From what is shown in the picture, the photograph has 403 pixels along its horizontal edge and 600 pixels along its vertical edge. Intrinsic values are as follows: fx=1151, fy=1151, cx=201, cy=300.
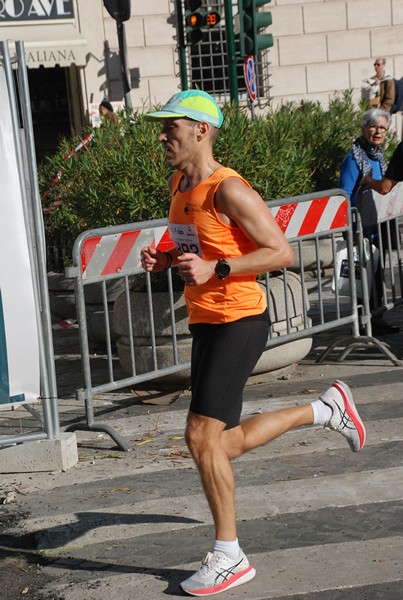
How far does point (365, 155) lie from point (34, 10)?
54.0 ft

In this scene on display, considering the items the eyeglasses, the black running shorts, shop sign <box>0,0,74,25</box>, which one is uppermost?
shop sign <box>0,0,74,25</box>

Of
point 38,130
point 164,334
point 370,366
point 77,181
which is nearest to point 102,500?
point 164,334

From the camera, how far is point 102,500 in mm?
5691

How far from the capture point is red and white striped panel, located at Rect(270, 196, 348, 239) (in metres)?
8.02

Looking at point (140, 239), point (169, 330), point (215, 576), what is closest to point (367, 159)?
point (169, 330)

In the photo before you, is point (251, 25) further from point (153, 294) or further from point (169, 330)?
point (169, 330)

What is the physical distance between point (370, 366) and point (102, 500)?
3.24m

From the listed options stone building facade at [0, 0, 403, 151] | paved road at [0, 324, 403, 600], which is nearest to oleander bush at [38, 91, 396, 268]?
paved road at [0, 324, 403, 600]

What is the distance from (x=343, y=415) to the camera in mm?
5191

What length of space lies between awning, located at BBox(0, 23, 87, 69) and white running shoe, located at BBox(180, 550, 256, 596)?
20.3 meters

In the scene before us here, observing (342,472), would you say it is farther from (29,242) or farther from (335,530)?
(29,242)

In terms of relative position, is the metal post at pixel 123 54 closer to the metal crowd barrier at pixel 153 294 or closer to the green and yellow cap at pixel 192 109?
the metal crowd barrier at pixel 153 294

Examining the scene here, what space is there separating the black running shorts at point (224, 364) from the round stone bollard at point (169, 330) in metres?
3.03

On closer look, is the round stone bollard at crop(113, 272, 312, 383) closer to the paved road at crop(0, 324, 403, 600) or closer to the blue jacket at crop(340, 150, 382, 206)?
the paved road at crop(0, 324, 403, 600)
